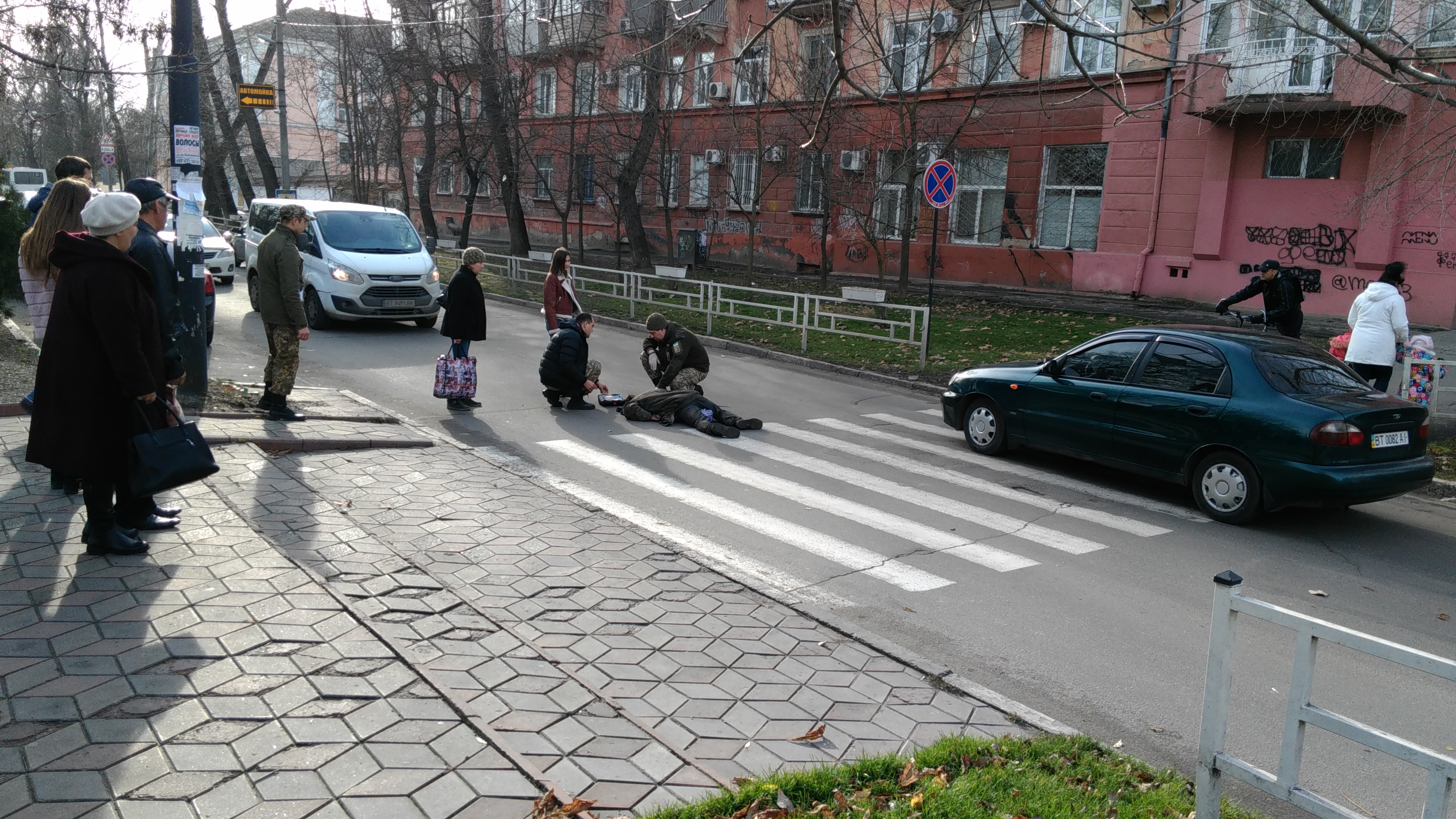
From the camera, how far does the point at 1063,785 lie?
385 cm

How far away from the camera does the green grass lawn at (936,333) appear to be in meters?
15.8

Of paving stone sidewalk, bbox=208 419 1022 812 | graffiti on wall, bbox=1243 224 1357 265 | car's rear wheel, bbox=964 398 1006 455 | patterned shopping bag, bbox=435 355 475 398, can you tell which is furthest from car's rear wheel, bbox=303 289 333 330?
graffiti on wall, bbox=1243 224 1357 265

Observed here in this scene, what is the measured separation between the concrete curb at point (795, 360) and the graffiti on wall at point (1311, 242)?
10977 mm

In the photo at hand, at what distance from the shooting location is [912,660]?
512cm

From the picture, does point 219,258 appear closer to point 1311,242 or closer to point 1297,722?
point 1297,722

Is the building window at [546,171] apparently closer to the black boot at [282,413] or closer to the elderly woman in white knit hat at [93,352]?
the black boot at [282,413]

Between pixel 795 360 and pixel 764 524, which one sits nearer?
pixel 764 524

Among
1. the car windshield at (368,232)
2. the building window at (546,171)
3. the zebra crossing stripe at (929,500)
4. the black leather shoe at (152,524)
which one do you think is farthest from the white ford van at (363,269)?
the building window at (546,171)

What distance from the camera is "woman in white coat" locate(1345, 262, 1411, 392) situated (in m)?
10.6

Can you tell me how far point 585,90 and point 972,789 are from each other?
1119 inches

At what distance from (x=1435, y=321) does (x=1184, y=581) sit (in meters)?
16.0

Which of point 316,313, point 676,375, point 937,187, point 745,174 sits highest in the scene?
point 745,174

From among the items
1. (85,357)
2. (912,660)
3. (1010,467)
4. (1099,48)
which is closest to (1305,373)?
(1010,467)

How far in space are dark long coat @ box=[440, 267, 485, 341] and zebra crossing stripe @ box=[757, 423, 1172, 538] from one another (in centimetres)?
352
